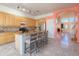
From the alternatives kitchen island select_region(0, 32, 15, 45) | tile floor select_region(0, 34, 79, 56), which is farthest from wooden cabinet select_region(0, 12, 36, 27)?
tile floor select_region(0, 34, 79, 56)

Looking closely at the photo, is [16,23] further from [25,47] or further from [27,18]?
[25,47]

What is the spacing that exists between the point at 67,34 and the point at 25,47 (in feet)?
12.1

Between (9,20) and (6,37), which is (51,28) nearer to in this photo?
(9,20)

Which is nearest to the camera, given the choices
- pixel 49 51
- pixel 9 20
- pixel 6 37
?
pixel 49 51

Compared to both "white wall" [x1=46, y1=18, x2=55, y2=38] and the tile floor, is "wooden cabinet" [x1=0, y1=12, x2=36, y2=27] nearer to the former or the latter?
the tile floor

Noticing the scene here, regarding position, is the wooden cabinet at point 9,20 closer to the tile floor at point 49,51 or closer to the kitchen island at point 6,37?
the kitchen island at point 6,37

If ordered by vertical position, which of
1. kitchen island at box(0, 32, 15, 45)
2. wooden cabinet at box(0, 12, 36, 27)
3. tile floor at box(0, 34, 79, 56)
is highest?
wooden cabinet at box(0, 12, 36, 27)

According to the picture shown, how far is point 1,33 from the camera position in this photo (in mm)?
4102

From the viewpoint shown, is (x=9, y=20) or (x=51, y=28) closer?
(x=9, y=20)

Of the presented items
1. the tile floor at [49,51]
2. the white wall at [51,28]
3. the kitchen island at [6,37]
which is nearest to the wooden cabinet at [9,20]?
the kitchen island at [6,37]

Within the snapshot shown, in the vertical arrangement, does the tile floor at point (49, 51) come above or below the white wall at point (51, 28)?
below

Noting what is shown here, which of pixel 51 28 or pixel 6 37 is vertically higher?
pixel 51 28

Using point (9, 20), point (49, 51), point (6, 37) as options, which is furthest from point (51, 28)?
point (6, 37)

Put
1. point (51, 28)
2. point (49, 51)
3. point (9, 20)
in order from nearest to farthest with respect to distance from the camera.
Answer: point (49, 51) < point (9, 20) < point (51, 28)
